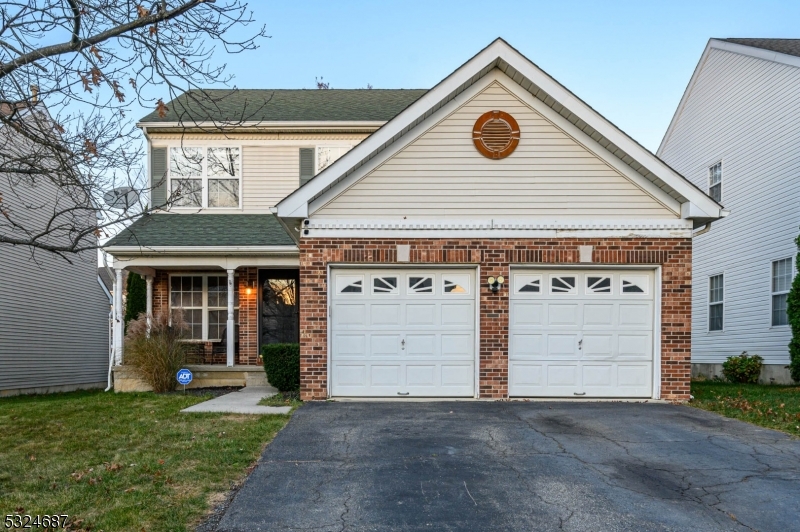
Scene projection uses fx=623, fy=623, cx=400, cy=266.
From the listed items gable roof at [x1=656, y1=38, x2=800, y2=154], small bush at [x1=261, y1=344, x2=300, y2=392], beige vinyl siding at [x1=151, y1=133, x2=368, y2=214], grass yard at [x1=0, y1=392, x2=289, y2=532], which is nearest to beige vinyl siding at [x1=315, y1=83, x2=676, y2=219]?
small bush at [x1=261, y1=344, x2=300, y2=392]

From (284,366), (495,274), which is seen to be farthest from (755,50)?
(284,366)

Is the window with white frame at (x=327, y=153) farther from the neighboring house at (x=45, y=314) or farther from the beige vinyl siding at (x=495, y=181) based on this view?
the neighboring house at (x=45, y=314)

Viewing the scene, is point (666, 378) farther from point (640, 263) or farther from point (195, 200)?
point (195, 200)

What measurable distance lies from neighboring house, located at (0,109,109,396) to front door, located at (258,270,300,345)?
548cm

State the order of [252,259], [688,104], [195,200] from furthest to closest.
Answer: [688,104] → [195,200] → [252,259]

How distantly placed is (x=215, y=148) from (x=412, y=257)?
7.83m

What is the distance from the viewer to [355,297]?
35.2 feet

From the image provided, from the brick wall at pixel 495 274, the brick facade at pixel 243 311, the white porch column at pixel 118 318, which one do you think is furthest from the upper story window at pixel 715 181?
the white porch column at pixel 118 318

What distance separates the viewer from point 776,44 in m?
16.4

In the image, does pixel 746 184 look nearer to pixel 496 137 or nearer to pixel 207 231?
pixel 496 137

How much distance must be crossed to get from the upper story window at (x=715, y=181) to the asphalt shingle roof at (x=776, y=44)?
3266mm

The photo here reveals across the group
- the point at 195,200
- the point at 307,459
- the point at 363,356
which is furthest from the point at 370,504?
the point at 195,200

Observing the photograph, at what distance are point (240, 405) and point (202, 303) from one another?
20.3 ft

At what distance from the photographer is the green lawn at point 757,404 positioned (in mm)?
8805
